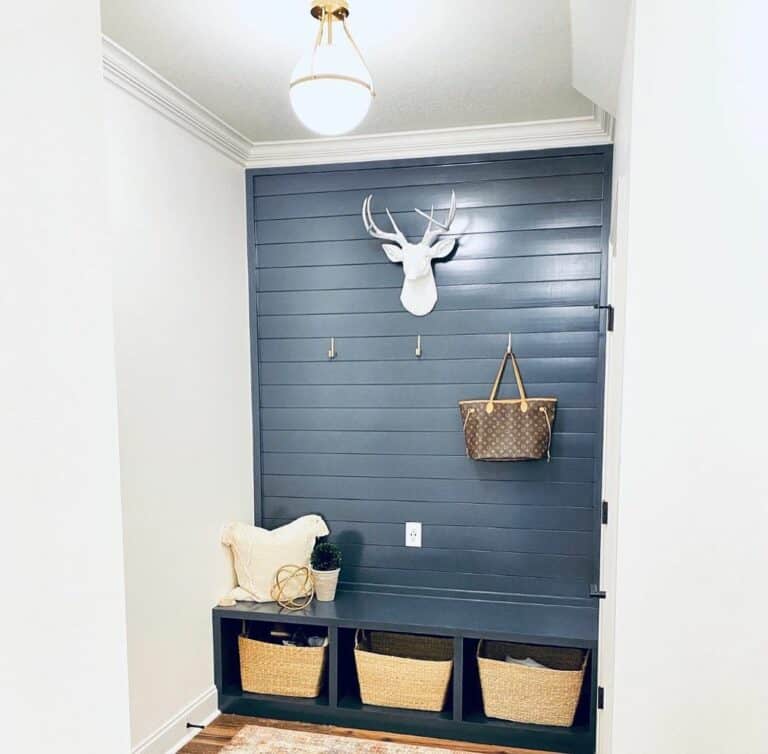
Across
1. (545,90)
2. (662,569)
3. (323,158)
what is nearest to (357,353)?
(323,158)

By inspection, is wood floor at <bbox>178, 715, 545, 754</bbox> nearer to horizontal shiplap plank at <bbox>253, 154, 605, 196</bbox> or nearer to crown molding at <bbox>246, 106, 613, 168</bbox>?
horizontal shiplap plank at <bbox>253, 154, 605, 196</bbox>

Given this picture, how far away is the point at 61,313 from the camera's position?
696mm

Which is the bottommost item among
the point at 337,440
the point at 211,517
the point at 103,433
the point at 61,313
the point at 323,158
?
the point at 211,517

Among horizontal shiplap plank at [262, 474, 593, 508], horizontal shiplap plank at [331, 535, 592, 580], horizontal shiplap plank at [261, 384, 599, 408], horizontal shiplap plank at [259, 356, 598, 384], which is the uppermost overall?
horizontal shiplap plank at [259, 356, 598, 384]

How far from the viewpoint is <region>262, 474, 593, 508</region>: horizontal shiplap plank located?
9.82 ft

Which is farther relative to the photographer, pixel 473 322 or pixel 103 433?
pixel 473 322

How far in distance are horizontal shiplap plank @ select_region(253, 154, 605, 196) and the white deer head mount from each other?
0.13m

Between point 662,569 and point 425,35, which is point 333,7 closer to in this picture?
point 425,35

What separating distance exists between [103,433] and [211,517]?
2.27 meters

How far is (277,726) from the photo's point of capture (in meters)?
2.83

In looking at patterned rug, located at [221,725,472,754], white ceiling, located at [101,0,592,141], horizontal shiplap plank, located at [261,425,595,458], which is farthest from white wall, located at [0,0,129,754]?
horizontal shiplap plank, located at [261,425,595,458]

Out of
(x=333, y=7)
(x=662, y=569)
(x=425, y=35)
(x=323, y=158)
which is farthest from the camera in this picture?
(x=323, y=158)

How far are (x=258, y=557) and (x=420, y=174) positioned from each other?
2.05m

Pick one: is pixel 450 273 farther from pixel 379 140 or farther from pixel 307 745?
pixel 307 745
